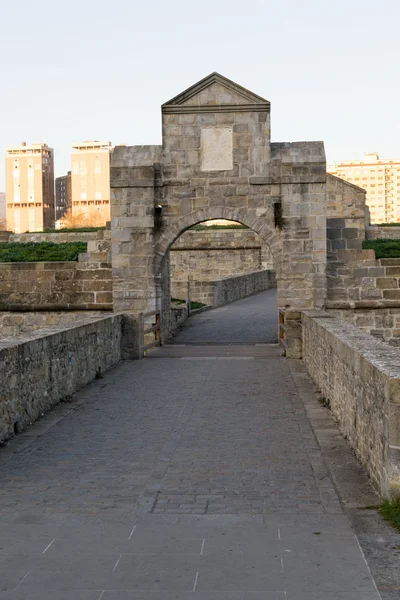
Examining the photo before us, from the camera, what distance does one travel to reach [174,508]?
5.86 meters

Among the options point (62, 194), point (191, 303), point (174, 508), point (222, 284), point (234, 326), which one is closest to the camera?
point (174, 508)

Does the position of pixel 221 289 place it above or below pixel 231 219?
below

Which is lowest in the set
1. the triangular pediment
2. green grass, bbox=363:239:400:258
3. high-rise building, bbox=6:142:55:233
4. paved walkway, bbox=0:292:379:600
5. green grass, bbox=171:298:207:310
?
paved walkway, bbox=0:292:379:600

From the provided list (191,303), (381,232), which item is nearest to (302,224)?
(191,303)

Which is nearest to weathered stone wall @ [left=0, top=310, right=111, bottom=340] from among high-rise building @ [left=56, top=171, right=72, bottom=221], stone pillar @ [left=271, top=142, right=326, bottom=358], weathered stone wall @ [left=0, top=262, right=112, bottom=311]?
weathered stone wall @ [left=0, top=262, right=112, bottom=311]

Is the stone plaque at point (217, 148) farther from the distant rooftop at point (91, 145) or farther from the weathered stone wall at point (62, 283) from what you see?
the distant rooftop at point (91, 145)

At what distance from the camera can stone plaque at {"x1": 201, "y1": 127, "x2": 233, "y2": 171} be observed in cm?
1655

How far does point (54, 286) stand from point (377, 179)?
156 m

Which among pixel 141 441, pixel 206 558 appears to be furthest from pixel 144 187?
pixel 206 558

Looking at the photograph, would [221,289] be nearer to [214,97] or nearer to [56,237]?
[56,237]

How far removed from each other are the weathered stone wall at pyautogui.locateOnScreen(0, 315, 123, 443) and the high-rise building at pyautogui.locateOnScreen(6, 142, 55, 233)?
144697 millimetres

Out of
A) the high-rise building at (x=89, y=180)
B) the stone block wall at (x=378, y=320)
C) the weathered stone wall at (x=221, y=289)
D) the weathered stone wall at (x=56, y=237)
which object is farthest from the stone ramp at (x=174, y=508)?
the high-rise building at (x=89, y=180)

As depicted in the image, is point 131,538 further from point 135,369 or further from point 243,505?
point 135,369

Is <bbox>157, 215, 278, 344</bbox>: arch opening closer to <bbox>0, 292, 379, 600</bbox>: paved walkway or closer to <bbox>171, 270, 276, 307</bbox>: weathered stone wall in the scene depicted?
<bbox>171, 270, 276, 307</bbox>: weathered stone wall
